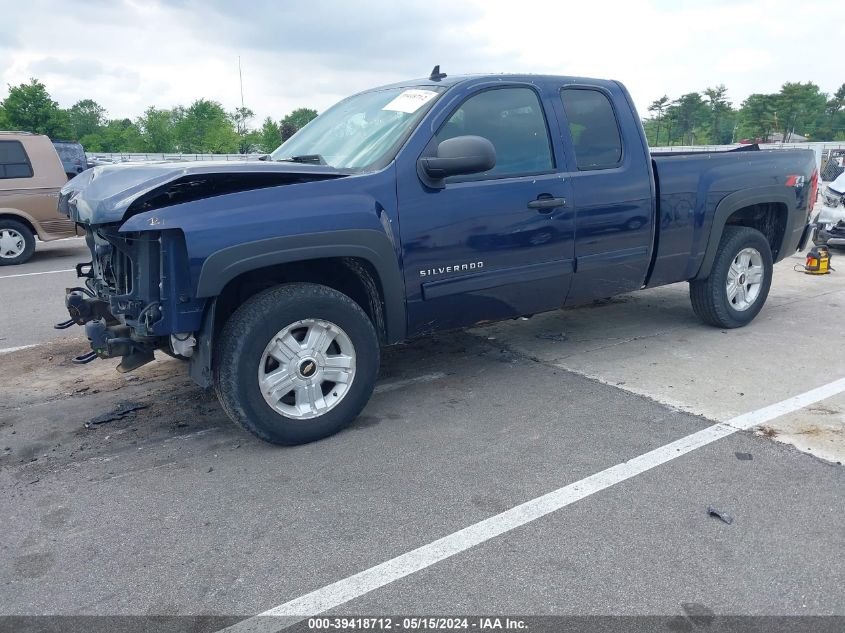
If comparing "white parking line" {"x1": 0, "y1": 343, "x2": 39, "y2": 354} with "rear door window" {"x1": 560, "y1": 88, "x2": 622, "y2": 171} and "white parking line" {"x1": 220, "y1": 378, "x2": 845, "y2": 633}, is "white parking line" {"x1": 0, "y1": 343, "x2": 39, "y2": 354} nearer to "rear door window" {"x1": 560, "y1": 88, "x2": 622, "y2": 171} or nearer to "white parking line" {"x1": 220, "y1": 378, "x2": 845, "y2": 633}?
"white parking line" {"x1": 220, "y1": 378, "x2": 845, "y2": 633}

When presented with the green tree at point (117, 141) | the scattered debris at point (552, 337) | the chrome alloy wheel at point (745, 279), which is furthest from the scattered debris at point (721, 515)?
the green tree at point (117, 141)

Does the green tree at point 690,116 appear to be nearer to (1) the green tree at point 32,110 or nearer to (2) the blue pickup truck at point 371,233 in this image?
(1) the green tree at point 32,110

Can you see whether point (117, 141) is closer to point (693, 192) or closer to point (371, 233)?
point (693, 192)

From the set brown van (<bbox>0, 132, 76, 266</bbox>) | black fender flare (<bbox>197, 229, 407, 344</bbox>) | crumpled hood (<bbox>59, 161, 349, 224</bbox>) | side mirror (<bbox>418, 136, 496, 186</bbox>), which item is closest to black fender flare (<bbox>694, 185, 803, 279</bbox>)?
side mirror (<bbox>418, 136, 496, 186</bbox>)

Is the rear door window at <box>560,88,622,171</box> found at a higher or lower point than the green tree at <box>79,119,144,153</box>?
lower

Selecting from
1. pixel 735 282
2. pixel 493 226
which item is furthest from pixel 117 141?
pixel 493 226

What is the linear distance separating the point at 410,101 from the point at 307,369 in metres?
1.80

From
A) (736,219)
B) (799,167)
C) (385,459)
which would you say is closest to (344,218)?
(385,459)

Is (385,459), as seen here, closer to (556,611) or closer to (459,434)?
(459,434)

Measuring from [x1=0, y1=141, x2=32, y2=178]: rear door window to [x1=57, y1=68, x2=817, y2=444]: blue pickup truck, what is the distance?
294 inches

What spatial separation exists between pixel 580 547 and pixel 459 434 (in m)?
1.21

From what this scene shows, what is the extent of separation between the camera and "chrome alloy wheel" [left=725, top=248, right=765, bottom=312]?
5.83 metres

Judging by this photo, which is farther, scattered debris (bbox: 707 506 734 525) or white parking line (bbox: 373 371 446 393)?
white parking line (bbox: 373 371 446 393)

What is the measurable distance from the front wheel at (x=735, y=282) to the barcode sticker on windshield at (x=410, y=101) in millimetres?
2868
